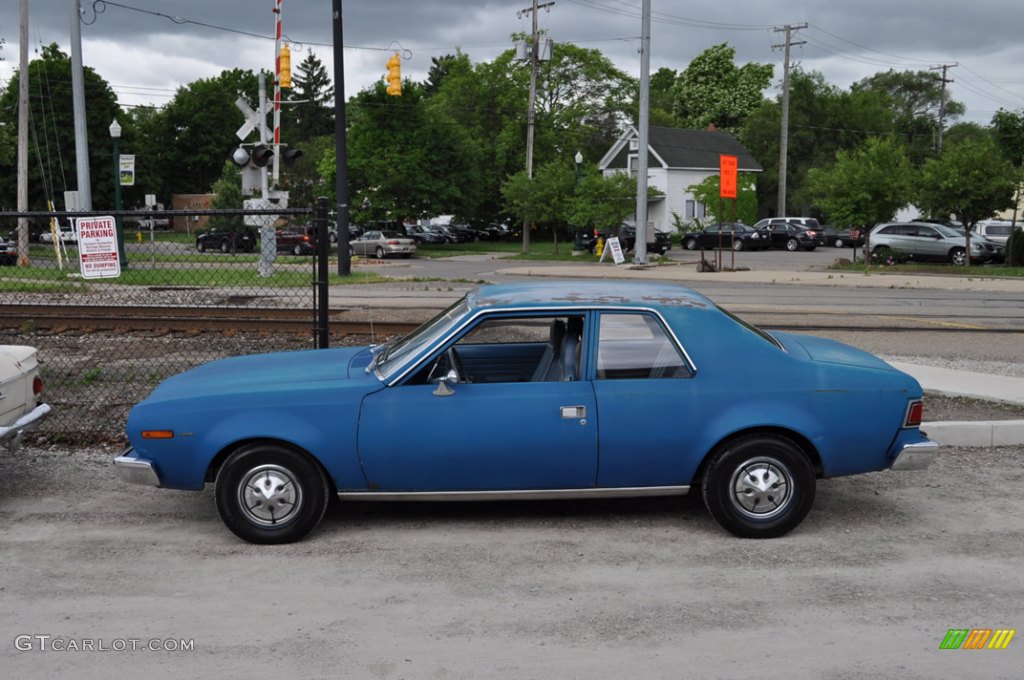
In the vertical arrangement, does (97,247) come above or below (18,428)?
above

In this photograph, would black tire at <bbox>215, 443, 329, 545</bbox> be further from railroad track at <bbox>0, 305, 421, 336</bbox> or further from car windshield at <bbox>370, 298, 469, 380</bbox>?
railroad track at <bbox>0, 305, 421, 336</bbox>

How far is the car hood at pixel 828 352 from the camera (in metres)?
6.04

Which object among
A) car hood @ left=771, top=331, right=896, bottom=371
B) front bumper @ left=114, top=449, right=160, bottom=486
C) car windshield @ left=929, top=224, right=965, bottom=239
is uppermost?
car windshield @ left=929, top=224, right=965, bottom=239

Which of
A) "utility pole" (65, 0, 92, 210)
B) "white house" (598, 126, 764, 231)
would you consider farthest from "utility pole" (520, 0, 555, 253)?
"utility pole" (65, 0, 92, 210)

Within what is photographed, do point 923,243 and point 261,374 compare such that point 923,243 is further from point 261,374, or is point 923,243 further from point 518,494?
point 261,374

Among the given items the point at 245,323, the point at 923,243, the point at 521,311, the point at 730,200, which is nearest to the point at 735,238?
the point at 730,200

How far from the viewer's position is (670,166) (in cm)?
5919

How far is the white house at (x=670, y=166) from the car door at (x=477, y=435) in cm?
5357

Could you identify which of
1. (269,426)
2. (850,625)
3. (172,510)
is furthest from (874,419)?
(172,510)

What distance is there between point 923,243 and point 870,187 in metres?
4.06

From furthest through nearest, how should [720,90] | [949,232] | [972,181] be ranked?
1. [720,90]
2. [949,232]
3. [972,181]

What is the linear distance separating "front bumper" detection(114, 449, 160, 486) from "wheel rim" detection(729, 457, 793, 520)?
3.30m

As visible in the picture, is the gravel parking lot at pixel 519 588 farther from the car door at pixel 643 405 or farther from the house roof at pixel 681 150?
the house roof at pixel 681 150

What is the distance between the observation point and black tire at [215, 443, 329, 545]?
5703 mm
